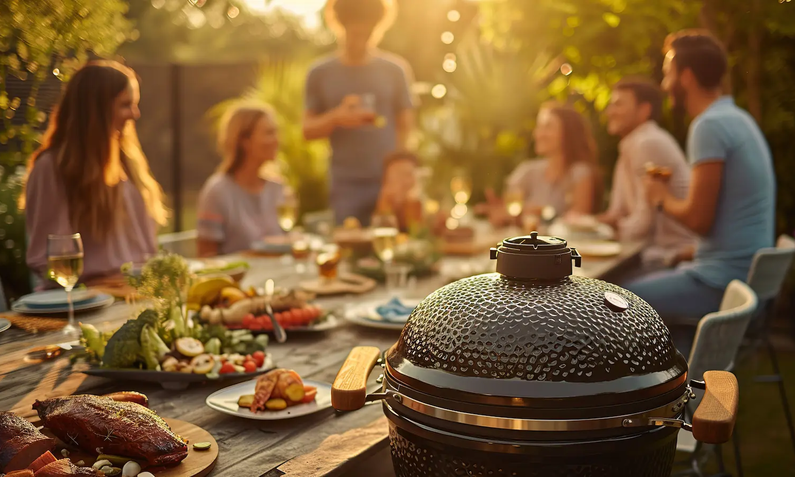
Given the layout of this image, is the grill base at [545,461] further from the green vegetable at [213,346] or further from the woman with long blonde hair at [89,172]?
the woman with long blonde hair at [89,172]

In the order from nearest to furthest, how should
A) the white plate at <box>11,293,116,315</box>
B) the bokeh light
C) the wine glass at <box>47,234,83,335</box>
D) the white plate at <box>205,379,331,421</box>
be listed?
the white plate at <box>205,379,331,421</box>, the wine glass at <box>47,234,83,335</box>, the white plate at <box>11,293,116,315</box>, the bokeh light

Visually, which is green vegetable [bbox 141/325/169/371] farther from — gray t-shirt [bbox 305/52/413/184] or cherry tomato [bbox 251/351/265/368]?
gray t-shirt [bbox 305/52/413/184]

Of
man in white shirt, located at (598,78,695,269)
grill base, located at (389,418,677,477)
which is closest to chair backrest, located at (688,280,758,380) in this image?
grill base, located at (389,418,677,477)

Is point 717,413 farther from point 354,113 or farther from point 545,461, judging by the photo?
point 354,113

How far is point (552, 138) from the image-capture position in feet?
19.2

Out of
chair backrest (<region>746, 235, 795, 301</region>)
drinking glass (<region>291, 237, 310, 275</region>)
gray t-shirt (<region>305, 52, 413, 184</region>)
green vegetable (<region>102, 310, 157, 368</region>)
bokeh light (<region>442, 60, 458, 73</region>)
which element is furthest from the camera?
bokeh light (<region>442, 60, 458, 73</region>)

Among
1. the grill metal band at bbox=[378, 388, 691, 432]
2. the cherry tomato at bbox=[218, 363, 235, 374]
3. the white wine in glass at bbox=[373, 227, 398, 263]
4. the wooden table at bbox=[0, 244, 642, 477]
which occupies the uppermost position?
the white wine in glass at bbox=[373, 227, 398, 263]

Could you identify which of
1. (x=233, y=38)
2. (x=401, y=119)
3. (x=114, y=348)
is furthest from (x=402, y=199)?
(x=233, y=38)

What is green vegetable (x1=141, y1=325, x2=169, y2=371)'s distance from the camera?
1863mm

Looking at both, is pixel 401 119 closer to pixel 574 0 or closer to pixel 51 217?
pixel 574 0

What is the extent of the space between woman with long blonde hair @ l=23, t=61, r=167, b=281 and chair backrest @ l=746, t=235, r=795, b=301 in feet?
9.56

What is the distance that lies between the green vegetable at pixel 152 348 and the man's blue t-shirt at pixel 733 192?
2.88 m

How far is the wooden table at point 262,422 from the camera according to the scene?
147 cm

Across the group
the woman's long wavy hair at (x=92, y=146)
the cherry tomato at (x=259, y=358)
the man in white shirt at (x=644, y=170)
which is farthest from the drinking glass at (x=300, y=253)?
the man in white shirt at (x=644, y=170)
